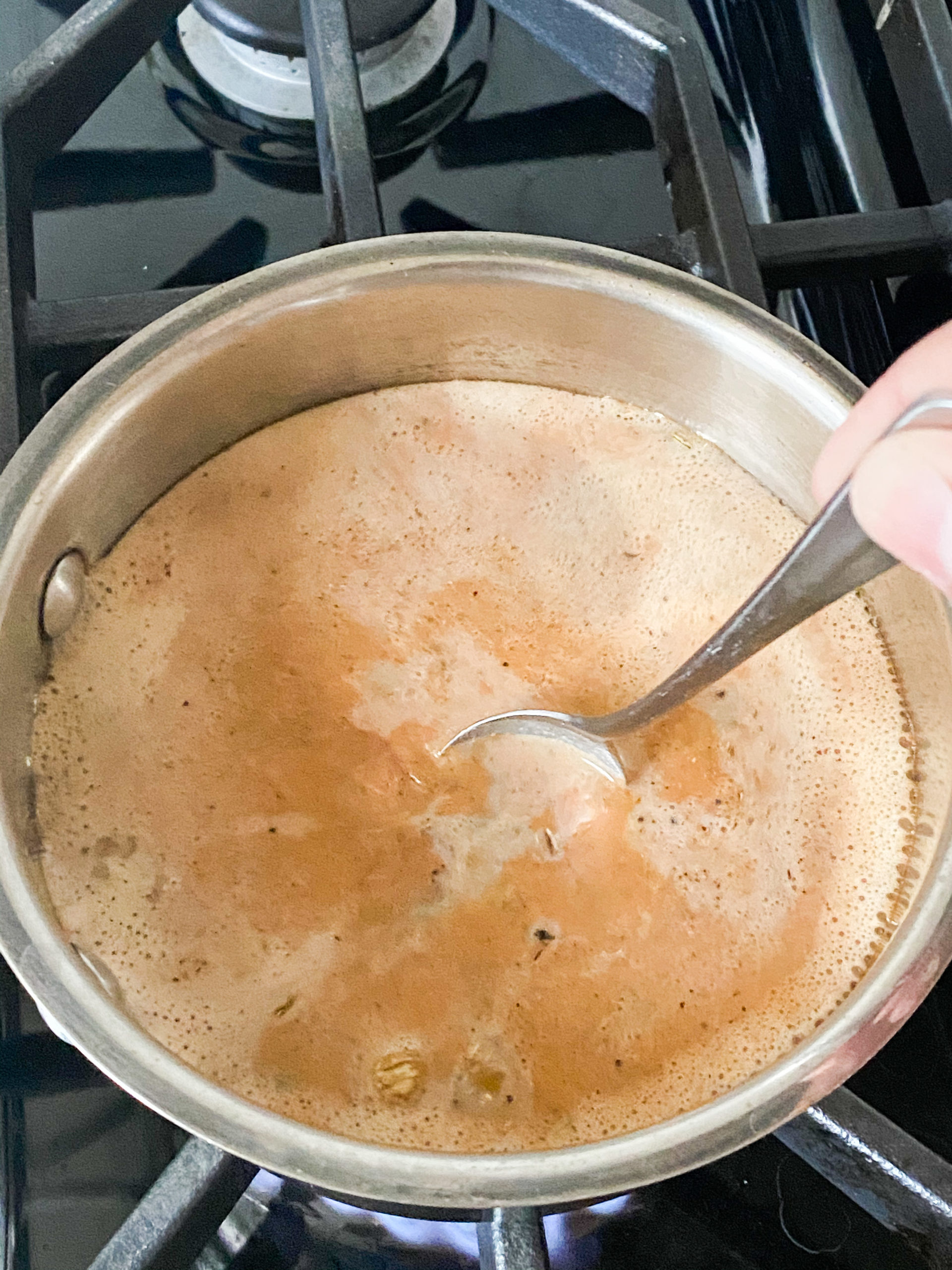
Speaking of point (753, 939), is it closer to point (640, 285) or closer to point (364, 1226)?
point (364, 1226)

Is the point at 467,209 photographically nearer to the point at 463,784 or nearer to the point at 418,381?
the point at 418,381

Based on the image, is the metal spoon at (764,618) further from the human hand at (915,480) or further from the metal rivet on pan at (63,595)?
the metal rivet on pan at (63,595)

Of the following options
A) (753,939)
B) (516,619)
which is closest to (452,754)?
(516,619)

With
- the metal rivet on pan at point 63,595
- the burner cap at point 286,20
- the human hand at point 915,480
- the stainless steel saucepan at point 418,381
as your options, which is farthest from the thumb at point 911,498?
the burner cap at point 286,20

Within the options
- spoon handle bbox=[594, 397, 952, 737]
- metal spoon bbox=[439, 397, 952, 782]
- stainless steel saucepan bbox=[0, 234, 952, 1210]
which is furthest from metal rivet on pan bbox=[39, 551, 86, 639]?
spoon handle bbox=[594, 397, 952, 737]

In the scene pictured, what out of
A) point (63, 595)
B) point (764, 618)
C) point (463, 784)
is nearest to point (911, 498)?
point (764, 618)

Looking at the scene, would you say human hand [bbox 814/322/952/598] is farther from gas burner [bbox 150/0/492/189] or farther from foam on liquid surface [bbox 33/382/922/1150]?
gas burner [bbox 150/0/492/189]
